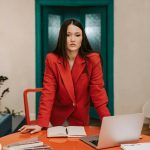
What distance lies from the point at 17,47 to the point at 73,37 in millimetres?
3225

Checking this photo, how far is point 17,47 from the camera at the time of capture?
17.2 ft

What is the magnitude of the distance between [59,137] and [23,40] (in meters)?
3.58

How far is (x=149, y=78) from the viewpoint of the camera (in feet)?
16.9

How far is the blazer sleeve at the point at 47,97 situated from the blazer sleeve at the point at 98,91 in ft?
0.91

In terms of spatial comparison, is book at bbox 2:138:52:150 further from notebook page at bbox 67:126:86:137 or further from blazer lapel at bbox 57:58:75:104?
blazer lapel at bbox 57:58:75:104

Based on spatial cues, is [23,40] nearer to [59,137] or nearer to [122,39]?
[122,39]

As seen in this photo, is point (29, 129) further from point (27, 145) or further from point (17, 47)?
point (17, 47)

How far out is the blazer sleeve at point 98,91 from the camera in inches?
85.8

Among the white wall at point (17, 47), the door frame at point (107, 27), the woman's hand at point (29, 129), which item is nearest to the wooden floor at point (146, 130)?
the door frame at point (107, 27)

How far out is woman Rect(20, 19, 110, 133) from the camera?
2176 mm

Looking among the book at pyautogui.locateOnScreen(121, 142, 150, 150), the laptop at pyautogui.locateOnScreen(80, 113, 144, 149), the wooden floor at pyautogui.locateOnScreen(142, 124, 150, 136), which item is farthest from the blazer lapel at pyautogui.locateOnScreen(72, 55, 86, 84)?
the wooden floor at pyautogui.locateOnScreen(142, 124, 150, 136)

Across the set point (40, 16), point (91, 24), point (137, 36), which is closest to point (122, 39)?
point (137, 36)

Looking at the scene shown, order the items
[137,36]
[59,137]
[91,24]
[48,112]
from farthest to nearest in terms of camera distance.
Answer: [91,24] → [137,36] → [48,112] → [59,137]

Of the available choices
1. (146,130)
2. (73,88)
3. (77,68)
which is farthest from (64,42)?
(146,130)
